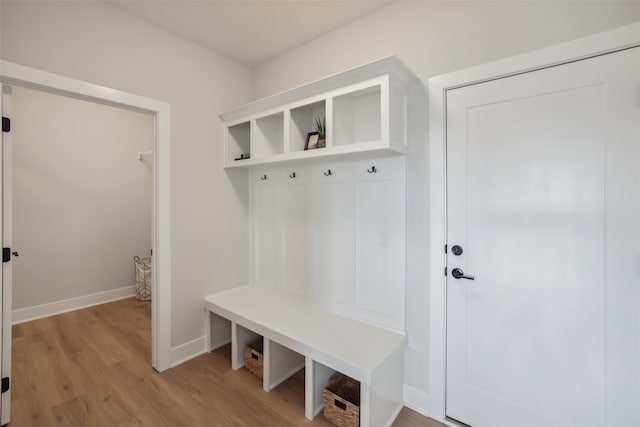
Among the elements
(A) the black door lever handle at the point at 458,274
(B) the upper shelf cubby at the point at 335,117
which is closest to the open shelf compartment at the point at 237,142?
(B) the upper shelf cubby at the point at 335,117

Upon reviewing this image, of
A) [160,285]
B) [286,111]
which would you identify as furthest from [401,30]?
[160,285]

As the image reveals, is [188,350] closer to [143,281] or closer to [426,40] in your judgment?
[143,281]

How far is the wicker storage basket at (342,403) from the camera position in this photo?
1.71 metres

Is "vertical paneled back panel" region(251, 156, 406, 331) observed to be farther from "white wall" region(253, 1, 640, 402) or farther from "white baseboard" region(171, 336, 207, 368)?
"white baseboard" region(171, 336, 207, 368)

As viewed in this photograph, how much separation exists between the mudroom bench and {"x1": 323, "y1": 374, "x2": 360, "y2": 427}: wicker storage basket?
80mm

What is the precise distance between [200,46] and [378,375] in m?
2.89

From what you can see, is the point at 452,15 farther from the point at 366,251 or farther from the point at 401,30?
the point at 366,251

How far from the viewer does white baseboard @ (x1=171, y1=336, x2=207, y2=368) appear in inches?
94.4

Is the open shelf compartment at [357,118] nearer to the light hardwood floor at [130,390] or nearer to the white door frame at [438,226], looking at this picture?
the white door frame at [438,226]

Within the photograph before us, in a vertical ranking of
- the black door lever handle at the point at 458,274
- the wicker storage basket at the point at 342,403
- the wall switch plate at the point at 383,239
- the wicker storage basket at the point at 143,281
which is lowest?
the wicker storage basket at the point at 342,403

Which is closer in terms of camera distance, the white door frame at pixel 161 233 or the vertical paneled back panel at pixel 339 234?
the vertical paneled back panel at pixel 339 234

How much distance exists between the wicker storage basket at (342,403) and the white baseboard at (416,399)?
0.34 meters

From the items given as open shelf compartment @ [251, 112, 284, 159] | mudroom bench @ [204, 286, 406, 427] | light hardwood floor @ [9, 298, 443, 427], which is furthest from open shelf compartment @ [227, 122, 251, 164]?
light hardwood floor @ [9, 298, 443, 427]

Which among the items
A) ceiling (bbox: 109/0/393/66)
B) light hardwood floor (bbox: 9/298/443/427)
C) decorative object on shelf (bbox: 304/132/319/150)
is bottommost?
light hardwood floor (bbox: 9/298/443/427)
